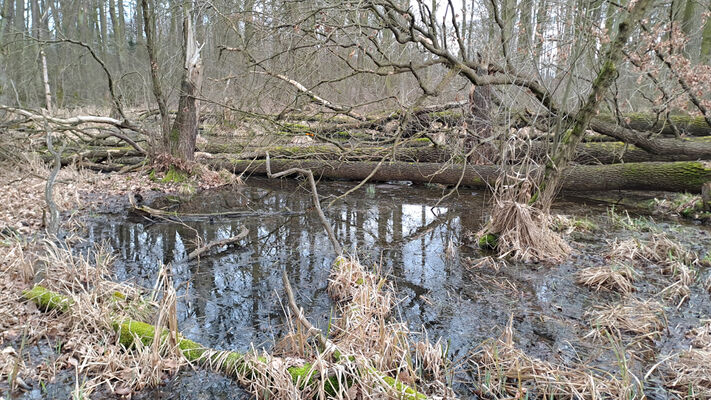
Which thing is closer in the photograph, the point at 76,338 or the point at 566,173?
the point at 76,338

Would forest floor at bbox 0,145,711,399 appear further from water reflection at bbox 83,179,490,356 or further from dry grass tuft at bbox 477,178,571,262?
water reflection at bbox 83,179,490,356

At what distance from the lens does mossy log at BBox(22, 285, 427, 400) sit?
2943 millimetres

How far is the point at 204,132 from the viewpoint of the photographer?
1411 centimetres

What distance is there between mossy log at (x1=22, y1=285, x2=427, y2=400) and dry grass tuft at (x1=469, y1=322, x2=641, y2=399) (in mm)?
744

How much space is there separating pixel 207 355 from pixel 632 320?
373 centimetres

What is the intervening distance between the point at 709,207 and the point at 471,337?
21.1ft

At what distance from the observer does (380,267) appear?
17.7ft

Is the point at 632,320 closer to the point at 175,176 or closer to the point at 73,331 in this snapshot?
the point at 73,331

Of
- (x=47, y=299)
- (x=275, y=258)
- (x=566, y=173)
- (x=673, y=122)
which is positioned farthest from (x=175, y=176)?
(x=673, y=122)

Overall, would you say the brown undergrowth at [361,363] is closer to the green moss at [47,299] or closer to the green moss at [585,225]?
the green moss at [47,299]

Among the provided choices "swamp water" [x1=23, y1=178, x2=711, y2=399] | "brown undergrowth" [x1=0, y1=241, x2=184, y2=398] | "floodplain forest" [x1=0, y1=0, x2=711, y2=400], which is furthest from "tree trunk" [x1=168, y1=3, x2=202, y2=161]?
"brown undergrowth" [x1=0, y1=241, x2=184, y2=398]

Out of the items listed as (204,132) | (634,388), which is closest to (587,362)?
(634,388)

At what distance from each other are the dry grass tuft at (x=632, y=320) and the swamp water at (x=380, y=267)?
0.11m

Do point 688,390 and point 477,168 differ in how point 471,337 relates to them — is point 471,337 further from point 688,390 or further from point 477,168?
point 477,168
